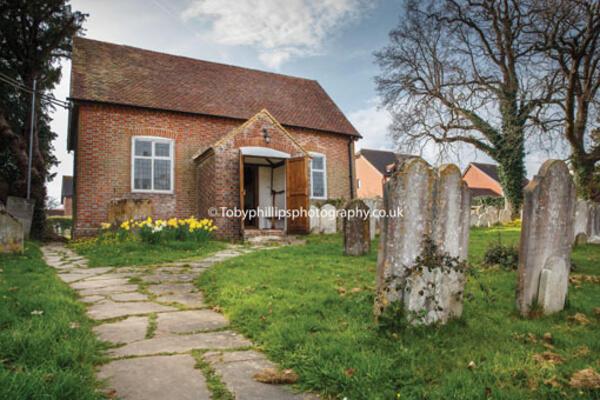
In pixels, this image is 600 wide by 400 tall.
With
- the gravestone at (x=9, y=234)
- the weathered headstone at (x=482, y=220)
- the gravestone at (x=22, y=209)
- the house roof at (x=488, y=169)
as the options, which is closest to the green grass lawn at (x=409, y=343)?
the gravestone at (x=9, y=234)

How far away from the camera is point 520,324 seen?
10.5 ft

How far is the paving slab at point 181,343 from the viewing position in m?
2.75

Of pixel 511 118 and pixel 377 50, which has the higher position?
pixel 377 50

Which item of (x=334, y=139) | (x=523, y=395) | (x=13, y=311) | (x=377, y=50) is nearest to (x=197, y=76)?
(x=334, y=139)

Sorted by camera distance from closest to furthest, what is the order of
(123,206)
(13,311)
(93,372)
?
(93,372), (13,311), (123,206)

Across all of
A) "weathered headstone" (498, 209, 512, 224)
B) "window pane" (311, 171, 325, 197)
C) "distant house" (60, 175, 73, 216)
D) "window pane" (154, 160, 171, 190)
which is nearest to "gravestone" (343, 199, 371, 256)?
"window pane" (154, 160, 171, 190)

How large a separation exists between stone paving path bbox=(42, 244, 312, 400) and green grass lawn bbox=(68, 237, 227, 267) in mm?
1877

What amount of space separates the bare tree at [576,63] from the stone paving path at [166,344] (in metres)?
18.1

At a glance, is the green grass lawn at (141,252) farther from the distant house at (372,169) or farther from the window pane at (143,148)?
the distant house at (372,169)

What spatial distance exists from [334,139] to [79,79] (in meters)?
10.8

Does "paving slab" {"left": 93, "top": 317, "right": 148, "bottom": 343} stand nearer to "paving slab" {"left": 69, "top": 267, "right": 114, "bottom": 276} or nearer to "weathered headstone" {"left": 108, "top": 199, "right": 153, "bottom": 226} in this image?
"paving slab" {"left": 69, "top": 267, "right": 114, "bottom": 276}

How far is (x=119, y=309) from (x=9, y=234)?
5526 millimetres

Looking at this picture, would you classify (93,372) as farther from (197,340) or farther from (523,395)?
(523,395)

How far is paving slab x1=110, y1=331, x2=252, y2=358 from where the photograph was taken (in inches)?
108
